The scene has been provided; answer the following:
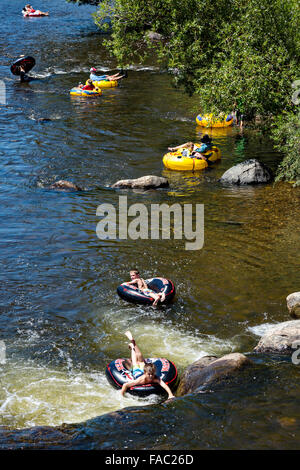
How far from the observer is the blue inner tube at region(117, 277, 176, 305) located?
39.7 feet

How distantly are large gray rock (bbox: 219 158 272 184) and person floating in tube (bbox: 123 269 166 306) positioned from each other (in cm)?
750

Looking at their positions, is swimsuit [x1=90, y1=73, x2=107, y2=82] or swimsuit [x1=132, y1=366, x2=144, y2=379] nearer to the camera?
swimsuit [x1=132, y1=366, x2=144, y2=379]

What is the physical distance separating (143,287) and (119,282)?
0.99 meters

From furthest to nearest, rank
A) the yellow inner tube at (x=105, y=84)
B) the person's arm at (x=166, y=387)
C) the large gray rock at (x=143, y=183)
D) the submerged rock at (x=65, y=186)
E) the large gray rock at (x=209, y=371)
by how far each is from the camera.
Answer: the yellow inner tube at (x=105, y=84), the large gray rock at (x=143, y=183), the submerged rock at (x=65, y=186), the person's arm at (x=166, y=387), the large gray rock at (x=209, y=371)

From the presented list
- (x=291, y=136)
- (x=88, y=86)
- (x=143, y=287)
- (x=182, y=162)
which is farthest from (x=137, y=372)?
(x=88, y=86)

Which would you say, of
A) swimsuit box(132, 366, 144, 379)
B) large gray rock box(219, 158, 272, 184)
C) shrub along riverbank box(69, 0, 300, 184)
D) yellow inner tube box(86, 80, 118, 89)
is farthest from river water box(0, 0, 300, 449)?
yellow inner tube box(86, 80, 118, 89)

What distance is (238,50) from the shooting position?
1728 cm

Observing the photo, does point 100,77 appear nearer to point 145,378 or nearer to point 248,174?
point 248,174

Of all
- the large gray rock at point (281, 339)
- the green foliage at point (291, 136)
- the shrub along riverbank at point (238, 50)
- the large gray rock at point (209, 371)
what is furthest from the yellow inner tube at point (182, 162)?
the large gray rock at point (209, 371)

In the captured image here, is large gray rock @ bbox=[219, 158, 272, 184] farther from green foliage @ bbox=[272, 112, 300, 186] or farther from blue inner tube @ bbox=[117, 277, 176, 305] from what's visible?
blue inner tube @ bbox=[117, 277, 176, 305]

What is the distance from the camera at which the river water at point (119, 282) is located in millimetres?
8180

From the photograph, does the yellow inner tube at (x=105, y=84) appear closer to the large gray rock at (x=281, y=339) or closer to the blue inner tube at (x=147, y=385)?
the large gray rock at (x=281, y=339)

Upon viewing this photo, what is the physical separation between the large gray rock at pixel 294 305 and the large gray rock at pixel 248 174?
7.75 m
